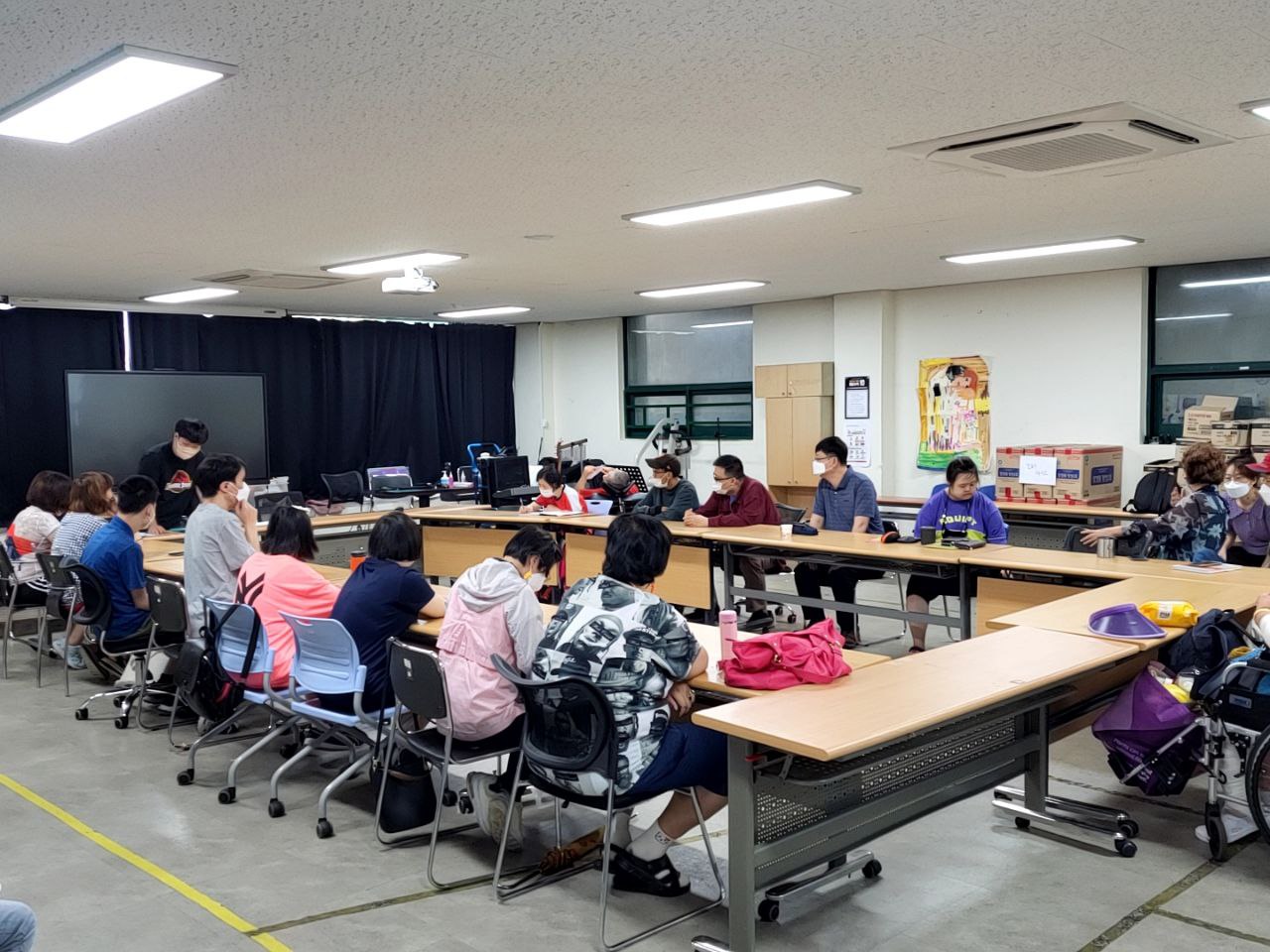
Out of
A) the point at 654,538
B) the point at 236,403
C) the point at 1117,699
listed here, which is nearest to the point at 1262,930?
the point at 1117,699

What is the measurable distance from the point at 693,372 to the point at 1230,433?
211 inches

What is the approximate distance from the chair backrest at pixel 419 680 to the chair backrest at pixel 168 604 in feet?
5.86

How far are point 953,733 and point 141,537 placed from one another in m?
5.86

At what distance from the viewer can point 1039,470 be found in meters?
8.18

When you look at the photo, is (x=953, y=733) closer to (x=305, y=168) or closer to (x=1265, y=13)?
(x=1265, y=13)

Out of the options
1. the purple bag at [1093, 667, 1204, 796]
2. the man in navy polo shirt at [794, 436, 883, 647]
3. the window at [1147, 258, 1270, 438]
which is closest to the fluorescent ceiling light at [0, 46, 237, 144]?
the purple bag at [1093, 667, 1204, 796]

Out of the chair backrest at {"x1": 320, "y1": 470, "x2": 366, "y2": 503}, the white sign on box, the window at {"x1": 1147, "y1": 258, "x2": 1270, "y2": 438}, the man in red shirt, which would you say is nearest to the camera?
the man in red shirt

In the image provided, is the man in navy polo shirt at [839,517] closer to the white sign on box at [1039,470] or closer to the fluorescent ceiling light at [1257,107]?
the white sign on box at [1039,470]

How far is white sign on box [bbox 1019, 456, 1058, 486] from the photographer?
26.5 ft

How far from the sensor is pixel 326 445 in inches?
437

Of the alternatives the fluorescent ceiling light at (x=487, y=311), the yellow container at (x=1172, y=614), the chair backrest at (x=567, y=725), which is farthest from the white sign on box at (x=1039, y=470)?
the chair backrest at (x=567, y=725)

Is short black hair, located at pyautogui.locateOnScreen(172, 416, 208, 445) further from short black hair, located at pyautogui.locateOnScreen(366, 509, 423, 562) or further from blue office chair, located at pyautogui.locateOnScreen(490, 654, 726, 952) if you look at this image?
blue office chair, located at pyautogui.locateOnScreen(490, 654, 726, 952)

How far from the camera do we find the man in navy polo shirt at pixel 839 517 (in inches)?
256

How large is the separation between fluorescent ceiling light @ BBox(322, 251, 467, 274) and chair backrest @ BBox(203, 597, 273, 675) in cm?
300
